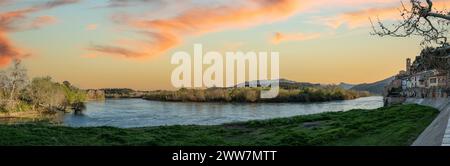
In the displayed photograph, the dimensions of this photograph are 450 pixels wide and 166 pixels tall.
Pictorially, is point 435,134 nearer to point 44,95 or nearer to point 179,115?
point 179,115

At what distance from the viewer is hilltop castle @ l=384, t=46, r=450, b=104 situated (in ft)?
48.9

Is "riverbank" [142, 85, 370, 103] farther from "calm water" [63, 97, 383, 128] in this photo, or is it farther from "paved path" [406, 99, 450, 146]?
"paved path" [406, 99, 450, 146]

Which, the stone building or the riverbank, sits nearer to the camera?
the stone building

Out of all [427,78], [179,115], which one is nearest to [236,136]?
[427,78]

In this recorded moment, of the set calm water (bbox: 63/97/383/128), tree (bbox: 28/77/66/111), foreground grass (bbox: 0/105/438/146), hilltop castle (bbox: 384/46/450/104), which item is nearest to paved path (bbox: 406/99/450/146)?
foreground grass (bbox: 0/105/438/146)

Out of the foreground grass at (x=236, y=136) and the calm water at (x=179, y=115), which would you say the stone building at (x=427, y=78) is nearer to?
the foreground grass at (x=236, y=136)

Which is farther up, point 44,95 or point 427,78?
point 427,78

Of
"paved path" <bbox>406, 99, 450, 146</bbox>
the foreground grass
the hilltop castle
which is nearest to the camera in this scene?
"paved path" <bbox>406, 99, 450, 146</bbox>

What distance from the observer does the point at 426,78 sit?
158ft

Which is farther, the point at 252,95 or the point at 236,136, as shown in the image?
the point at 252,95

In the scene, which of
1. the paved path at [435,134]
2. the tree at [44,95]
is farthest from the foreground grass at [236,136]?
the tree at [44,95]

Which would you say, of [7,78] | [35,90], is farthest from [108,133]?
[35,90]
